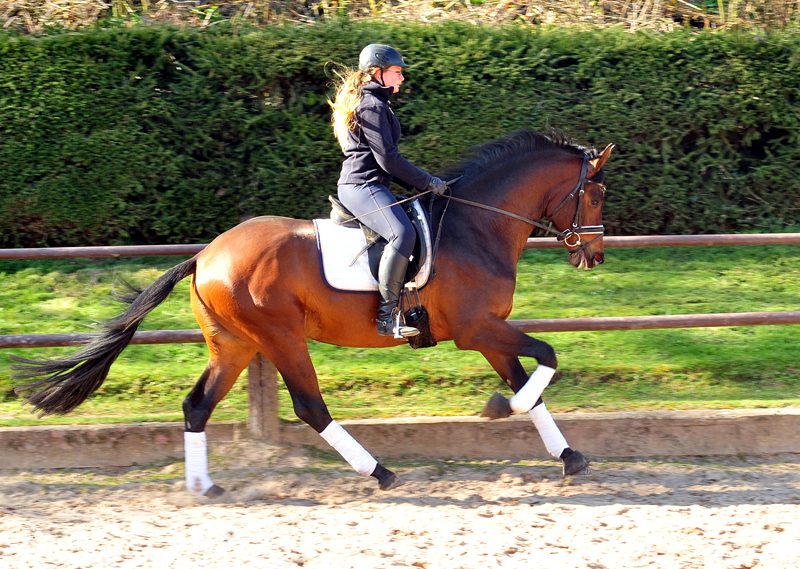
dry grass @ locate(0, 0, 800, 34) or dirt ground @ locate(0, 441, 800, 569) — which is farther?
dry grass @ locate(0, 0, 800, 34)

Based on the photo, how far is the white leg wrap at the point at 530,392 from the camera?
4.46 meters

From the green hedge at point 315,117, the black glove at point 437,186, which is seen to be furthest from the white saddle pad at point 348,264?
the green hedge at point 315,117

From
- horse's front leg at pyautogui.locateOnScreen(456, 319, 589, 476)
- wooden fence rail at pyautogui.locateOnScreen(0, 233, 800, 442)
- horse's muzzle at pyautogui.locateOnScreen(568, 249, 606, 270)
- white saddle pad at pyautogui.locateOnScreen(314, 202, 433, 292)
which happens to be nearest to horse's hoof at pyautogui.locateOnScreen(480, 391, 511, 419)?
horse's front leg at pyautogui.locateOnScreen(456, 319, 589, 476)

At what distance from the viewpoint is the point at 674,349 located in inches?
249

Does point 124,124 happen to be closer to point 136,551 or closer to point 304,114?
point 304,114

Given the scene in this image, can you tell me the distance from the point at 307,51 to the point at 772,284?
16.8 feet

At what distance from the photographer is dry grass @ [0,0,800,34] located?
854cm

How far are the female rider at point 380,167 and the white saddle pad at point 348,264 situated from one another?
0.34 feet

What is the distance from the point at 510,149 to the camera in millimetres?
4805

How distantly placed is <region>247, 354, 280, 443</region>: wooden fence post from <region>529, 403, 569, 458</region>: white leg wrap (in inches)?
64.4

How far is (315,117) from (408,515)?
15.5ft

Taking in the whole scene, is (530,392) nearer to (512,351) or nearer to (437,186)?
(512,351)

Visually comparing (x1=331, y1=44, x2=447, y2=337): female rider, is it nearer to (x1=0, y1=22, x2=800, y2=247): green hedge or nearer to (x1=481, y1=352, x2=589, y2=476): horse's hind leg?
(x1=481, y1=352, x2=589, y2=476): horse's hind leg

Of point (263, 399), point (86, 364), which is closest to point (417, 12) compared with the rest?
point (263, 399)
